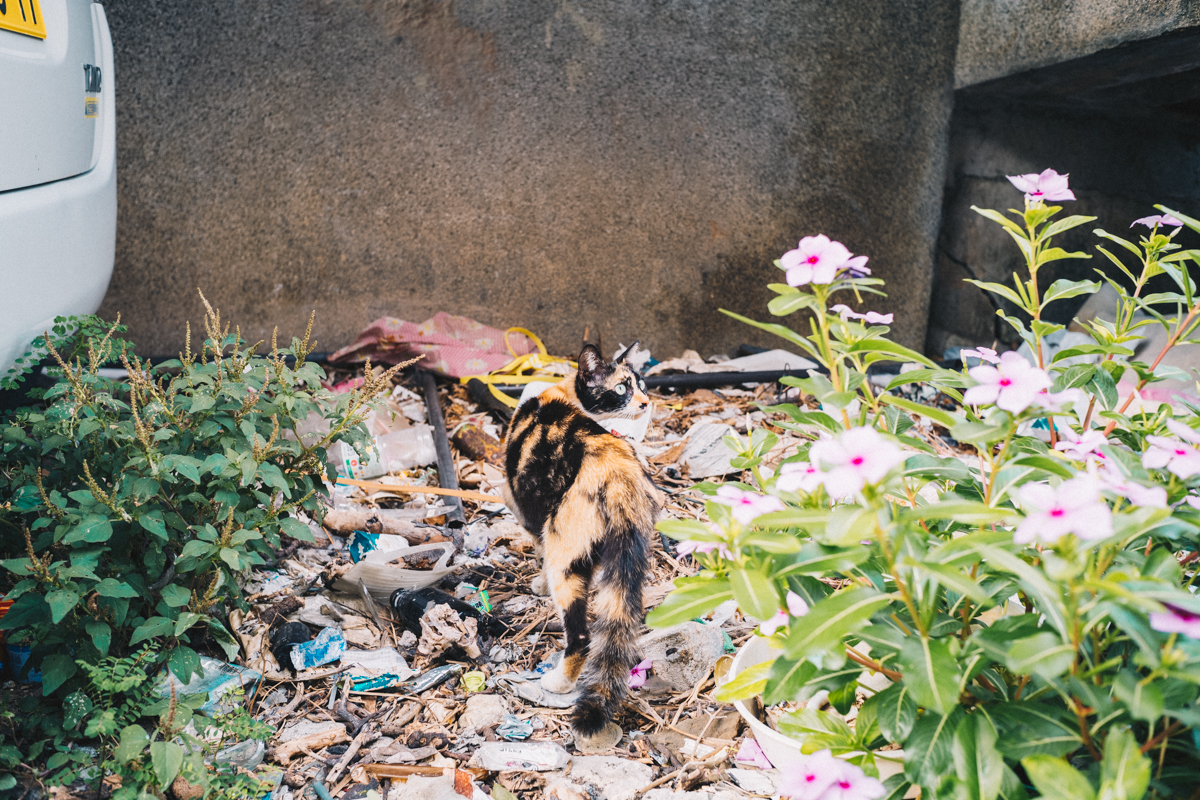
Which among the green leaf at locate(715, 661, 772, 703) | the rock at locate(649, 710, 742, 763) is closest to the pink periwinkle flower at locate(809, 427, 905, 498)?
the green leaf at locate(715, 661, 772, 703)

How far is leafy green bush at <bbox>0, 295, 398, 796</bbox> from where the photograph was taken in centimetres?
151

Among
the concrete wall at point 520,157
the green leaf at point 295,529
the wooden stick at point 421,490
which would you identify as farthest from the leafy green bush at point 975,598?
the concrete wall at point 520,157

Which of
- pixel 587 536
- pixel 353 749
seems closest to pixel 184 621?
pixel 353 749

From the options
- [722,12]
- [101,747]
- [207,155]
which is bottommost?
[101,747]

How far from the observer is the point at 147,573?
1668mm

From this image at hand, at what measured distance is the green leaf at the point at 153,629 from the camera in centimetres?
152

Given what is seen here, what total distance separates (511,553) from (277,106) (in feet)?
8.90

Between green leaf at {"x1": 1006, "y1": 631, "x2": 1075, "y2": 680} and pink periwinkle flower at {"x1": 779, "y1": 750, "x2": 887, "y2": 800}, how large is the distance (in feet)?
0.85

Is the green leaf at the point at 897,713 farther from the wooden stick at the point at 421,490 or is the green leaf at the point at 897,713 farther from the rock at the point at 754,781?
the wooden stick at the point at 421,490

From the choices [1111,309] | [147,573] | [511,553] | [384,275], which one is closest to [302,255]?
[384,275]

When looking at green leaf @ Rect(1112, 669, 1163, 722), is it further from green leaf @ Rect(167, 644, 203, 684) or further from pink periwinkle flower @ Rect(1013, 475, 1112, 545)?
green leaf @ Rect(167, 644, 203, 684)

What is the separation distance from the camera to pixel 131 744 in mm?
1346

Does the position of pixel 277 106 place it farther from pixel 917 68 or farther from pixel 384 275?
pixel 917 68

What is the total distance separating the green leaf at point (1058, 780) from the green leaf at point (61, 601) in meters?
1.60
